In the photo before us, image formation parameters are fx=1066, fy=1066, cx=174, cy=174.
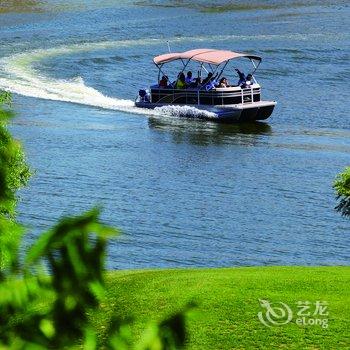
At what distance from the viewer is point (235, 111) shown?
46.0m

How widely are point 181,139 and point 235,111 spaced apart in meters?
4.62

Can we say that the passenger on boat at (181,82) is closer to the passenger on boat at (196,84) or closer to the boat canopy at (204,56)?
the passenger on boat at (196,84)

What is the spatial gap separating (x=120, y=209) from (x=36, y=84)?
Result: 2251 cm

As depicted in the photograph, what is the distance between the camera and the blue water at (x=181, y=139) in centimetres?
2752

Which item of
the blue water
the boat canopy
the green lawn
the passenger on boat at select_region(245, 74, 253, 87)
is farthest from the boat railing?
the green lawn

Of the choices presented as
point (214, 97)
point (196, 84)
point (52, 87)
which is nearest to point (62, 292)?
point (214, 97)

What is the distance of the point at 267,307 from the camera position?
1508 centimetres

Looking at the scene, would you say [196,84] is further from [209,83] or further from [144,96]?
[144,96]

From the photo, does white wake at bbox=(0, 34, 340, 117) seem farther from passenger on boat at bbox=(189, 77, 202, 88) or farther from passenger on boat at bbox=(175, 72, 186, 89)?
passenger on boat at bbox=(189, 77, 202, 88)

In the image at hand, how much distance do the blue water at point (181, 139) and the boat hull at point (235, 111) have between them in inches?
22.5

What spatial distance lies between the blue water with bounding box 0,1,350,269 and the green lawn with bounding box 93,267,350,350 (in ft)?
11.8

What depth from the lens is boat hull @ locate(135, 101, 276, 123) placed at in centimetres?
4588

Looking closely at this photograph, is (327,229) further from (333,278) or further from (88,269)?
(88,269)

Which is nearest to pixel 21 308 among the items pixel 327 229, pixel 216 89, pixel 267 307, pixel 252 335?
pixel 252 335
